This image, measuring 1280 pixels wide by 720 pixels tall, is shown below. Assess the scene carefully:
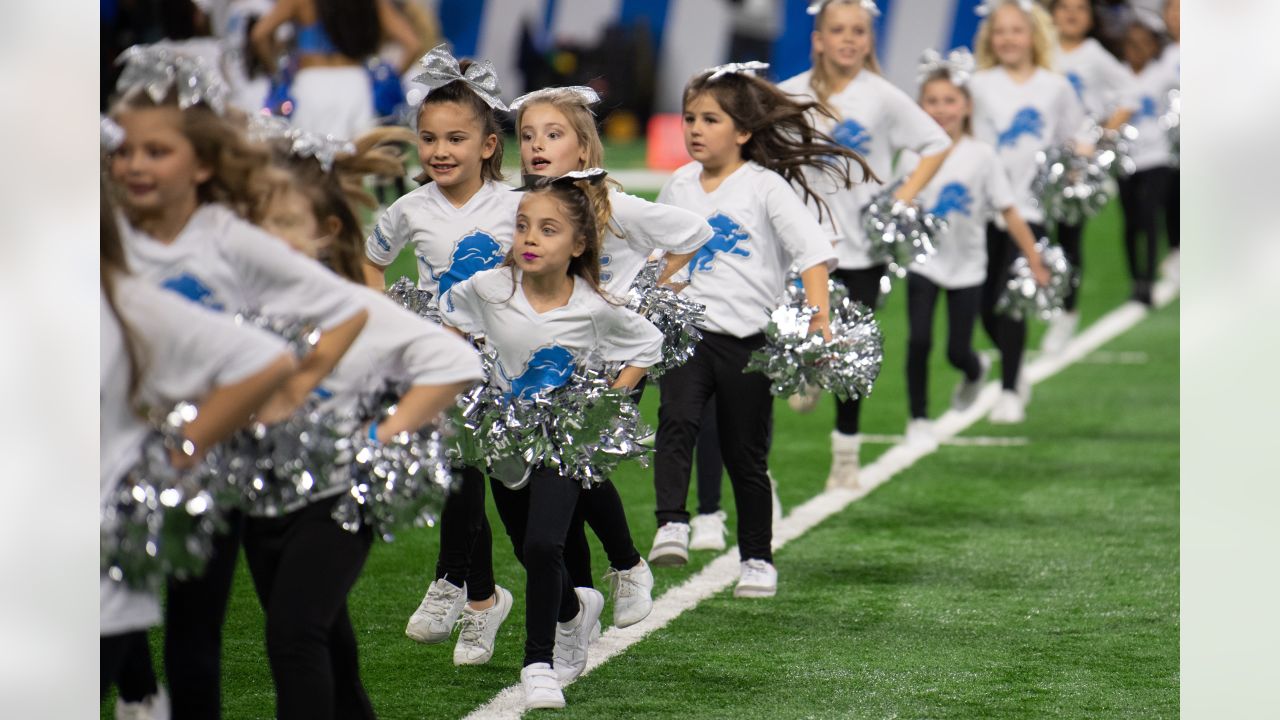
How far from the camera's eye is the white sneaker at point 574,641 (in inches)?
171

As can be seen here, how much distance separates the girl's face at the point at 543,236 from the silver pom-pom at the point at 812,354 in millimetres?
1032

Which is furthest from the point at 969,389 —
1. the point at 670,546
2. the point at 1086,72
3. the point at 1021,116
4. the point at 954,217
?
the point at 670,546

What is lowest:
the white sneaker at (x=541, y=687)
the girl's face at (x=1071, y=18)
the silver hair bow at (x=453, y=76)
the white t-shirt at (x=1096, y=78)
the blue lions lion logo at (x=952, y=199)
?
the white sneaker at (x=541, y=687)

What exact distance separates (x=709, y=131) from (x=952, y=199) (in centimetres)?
269

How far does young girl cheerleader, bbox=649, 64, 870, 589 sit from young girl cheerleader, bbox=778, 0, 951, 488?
1.20m

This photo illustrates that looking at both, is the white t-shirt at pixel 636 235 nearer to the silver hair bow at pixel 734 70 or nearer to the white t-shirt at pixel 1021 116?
the silver hair bow at pixel 734 70

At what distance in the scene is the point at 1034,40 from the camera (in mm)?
8695

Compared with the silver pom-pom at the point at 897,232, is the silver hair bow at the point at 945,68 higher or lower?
higher

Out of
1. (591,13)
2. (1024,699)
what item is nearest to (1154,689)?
(1024,699)

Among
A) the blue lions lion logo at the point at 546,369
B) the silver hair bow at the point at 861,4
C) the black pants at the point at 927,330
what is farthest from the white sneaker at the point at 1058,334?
the blue lions lion logo at the point at 546,369

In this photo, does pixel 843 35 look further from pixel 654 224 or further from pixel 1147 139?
pixel 1147 139
